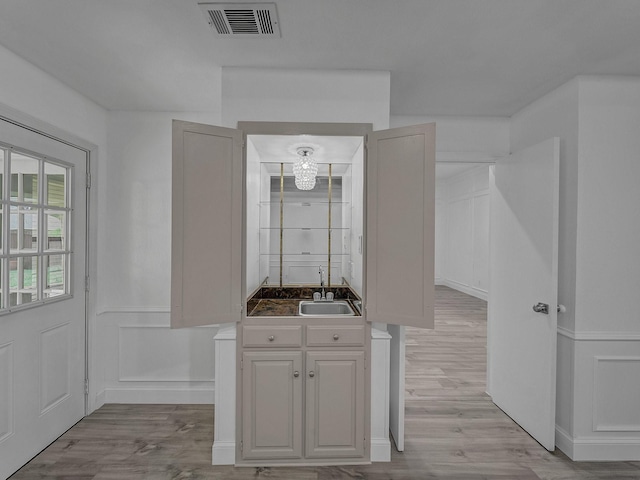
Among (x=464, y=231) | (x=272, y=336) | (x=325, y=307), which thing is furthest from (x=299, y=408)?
(x=464, y=231)

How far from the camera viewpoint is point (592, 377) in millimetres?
2514

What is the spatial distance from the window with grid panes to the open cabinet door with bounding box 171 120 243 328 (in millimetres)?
1042

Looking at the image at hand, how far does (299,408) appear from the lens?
2.36m

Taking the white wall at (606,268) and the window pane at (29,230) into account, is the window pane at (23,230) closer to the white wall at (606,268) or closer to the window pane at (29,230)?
the window pane at (29,230)

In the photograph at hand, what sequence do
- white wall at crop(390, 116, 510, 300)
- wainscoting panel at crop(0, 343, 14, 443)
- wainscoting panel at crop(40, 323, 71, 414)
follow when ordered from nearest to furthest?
wainscoting panel at crop(0, 343, 14, 443) < wainscoting panel at crop(40, 323, 71, 414) < white wall at crop(390, 116, 510, 300)

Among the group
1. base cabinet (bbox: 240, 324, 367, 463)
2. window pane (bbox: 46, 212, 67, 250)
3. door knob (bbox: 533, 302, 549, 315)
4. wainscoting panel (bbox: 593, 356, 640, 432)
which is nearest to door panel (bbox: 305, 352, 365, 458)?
base cabinet (bbox: 240, 324, 367, 463)

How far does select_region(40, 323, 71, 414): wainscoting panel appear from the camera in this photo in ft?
8.33

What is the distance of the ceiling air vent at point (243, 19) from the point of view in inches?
69.3

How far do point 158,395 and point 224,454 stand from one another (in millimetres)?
1208

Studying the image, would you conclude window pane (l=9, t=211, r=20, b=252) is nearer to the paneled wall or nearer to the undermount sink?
the undermount sink

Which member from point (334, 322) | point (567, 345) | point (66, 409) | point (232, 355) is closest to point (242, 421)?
point (232, 355)

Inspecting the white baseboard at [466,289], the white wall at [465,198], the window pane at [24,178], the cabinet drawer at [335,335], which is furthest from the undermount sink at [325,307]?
the white baseboard at [466,289]

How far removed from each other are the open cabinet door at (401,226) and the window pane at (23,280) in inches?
88.9

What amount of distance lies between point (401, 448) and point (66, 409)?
8.35 feet
